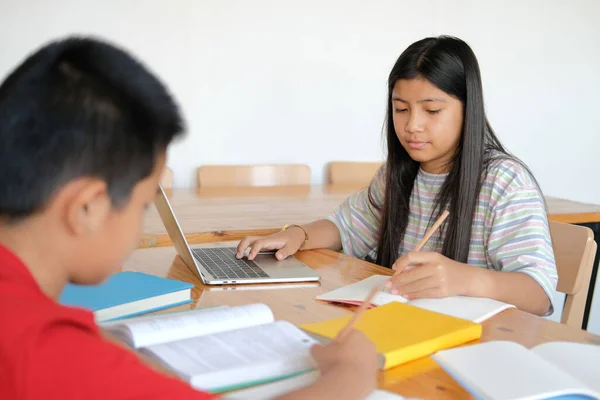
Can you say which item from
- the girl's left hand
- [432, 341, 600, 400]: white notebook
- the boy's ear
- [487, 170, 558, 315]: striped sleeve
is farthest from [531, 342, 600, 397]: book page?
the boy's ear

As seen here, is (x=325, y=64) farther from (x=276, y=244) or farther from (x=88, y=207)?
(x=88, y=207)

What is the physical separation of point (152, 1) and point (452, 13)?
1.56 meters

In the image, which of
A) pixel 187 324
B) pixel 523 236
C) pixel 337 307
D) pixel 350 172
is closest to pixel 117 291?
pixel 187 324

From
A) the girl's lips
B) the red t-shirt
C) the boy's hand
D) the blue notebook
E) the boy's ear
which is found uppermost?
the boy's ear

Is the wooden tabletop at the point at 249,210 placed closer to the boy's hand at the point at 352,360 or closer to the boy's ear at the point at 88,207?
the boy's hand at the point at 352,360

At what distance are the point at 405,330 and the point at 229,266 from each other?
0.51 m

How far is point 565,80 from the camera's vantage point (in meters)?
3.96

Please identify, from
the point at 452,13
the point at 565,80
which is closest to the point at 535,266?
the point at 452,13

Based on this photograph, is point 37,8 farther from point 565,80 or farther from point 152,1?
point 565,80

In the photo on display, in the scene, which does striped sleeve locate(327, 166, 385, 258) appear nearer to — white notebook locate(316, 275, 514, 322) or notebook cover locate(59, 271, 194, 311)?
white notebook locate(316, 275, 514, 322)

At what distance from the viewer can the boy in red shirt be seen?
521mm

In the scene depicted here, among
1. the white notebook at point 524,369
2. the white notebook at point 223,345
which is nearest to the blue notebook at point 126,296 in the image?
the white notebook at point 223,345

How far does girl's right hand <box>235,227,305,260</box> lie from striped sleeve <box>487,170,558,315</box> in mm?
422

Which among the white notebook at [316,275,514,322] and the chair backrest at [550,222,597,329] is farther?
the chair backrest at [550,222,597,329]
